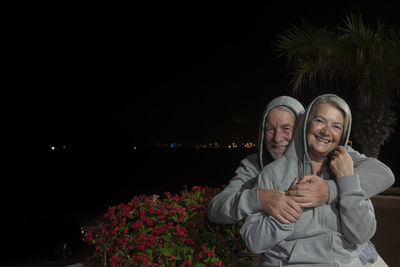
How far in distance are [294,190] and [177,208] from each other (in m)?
1.74

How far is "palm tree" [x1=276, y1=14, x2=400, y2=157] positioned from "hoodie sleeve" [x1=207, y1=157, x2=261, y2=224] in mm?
6319

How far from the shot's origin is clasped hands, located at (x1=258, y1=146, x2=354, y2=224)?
226cm

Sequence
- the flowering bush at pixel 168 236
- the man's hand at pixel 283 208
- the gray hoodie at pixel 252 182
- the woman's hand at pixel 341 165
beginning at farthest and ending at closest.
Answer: the flowering bush at pixel 168 236, the gray hoodie at pixel 252 182, the woman's hand at pixel 341 165, the man's hand at pixel 283 208

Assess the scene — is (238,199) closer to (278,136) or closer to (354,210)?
(278,136)

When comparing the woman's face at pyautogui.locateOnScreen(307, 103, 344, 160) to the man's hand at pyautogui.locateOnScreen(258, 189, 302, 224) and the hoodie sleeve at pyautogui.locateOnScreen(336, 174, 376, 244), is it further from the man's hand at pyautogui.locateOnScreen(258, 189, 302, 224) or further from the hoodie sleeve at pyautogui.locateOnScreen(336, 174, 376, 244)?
the man's hand at pyautogui.locateOnScreen(258, 189, 302, 224)

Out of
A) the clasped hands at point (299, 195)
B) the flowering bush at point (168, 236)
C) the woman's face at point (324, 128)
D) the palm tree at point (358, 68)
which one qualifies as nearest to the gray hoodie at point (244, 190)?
the clasped hands at point (299, 195)

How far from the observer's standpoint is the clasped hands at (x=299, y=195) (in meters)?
2.26

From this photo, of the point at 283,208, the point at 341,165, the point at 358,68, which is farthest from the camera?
the point at 358,68

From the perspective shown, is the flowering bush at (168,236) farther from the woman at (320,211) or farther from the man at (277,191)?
the woman at (320,211)

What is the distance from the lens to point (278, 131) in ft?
9.21

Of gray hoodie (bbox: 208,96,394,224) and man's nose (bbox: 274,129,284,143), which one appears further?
man's nose (bbox: 274,129,284,143)

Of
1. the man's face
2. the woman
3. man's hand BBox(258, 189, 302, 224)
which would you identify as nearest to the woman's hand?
the woman

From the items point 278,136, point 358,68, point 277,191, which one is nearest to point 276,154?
point 278,136

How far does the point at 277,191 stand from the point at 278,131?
570 millimetres
